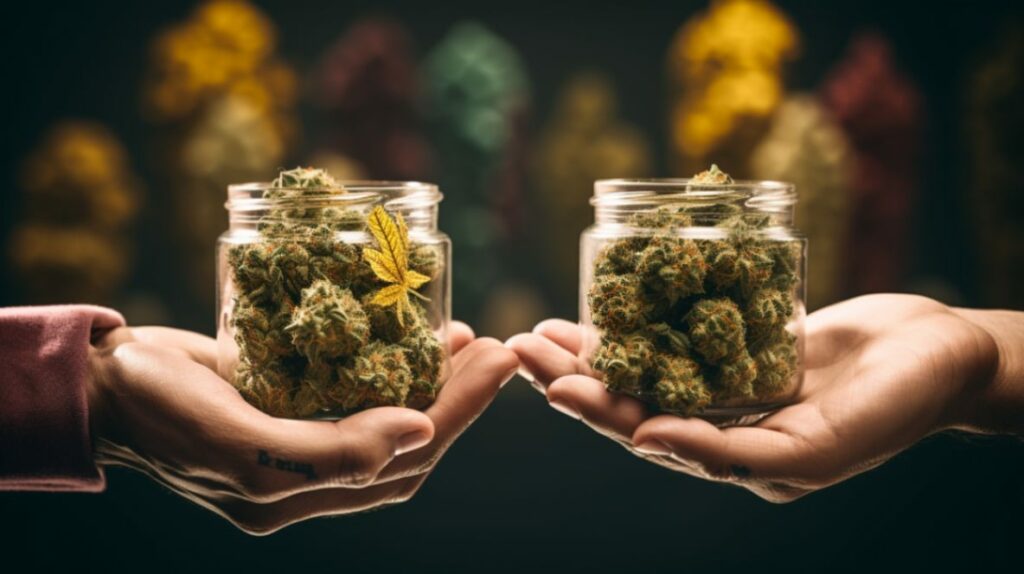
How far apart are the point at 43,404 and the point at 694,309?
37.6 inches

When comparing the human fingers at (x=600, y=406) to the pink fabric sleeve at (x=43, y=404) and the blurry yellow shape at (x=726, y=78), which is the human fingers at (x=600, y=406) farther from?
the blurry yellow shape at (x=726, y=78)

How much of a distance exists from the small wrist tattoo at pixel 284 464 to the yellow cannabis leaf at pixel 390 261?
9.6 inches

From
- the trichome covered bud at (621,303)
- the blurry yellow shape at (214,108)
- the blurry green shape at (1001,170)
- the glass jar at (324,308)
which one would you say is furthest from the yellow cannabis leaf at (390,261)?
the blurry green shape at (1001,170)

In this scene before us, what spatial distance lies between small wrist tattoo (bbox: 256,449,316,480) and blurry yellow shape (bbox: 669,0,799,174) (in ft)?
7.06

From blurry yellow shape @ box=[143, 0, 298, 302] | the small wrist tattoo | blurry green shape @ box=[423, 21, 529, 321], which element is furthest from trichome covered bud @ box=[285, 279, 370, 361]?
blurry yellow shape @ box=[143, 0, 298, 302]

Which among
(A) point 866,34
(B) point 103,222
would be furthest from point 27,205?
(A) point 866,34

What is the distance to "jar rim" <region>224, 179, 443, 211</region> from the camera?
140 centimetres

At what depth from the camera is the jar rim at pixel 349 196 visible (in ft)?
4.60

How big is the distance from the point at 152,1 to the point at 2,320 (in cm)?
220

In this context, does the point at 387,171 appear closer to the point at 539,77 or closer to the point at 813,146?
the point at 539,77

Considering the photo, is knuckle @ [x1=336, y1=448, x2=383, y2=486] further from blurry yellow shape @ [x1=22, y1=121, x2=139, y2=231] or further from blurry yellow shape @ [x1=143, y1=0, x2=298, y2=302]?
blurry yellow shape @ [x1=22, y1=121, x2=139, y2=231]

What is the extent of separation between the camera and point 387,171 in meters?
3.18

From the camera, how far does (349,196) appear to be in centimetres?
141

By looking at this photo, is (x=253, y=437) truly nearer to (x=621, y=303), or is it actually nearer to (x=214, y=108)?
(x=621, y=303)
